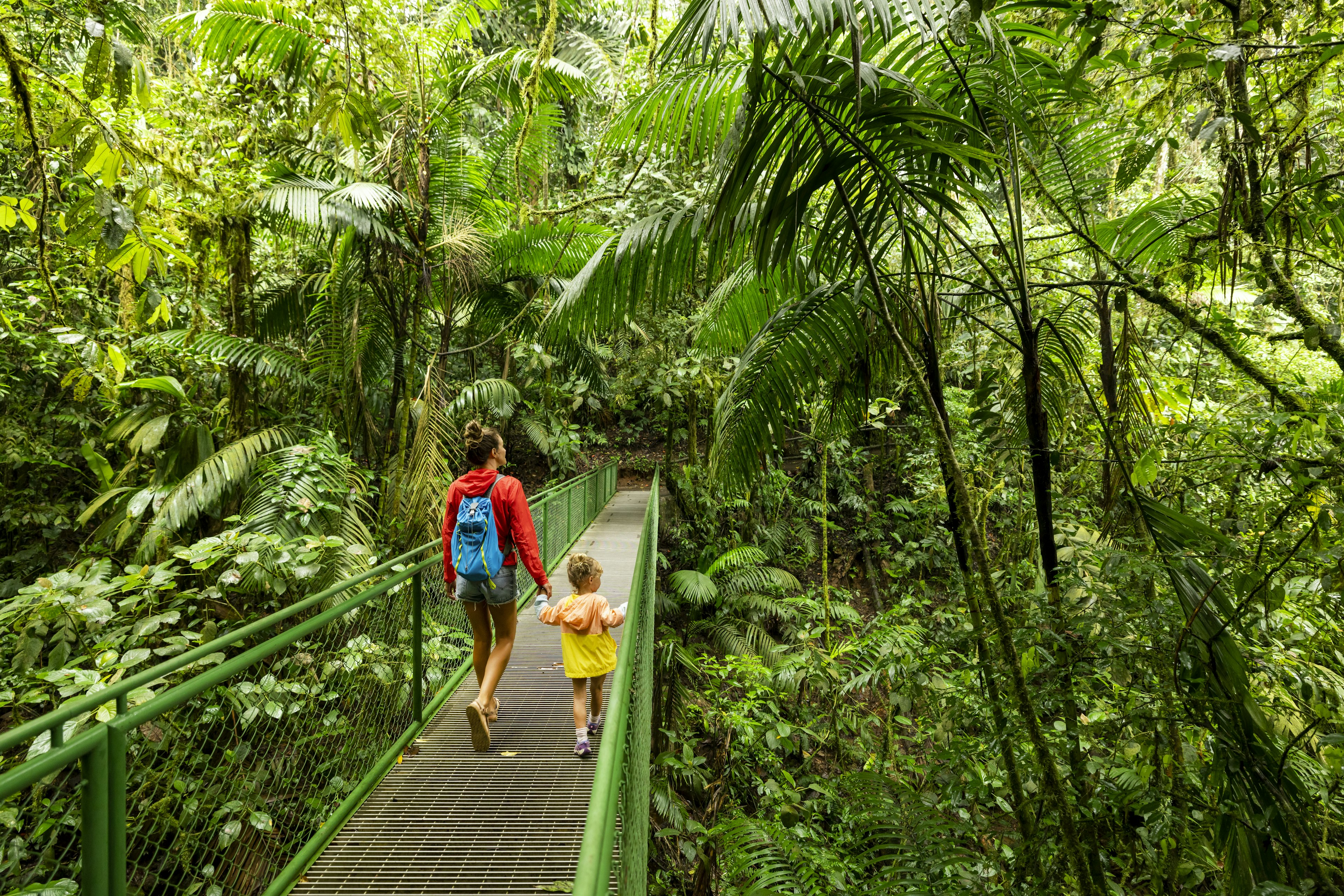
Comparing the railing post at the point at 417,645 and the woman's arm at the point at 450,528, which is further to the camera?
the railing post at the point at 417,645

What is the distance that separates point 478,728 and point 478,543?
978 millimetres

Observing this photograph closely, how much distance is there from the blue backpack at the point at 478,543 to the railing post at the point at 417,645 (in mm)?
486

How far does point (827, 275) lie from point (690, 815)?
17.6ft

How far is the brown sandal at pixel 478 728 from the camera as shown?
3371 millimetres

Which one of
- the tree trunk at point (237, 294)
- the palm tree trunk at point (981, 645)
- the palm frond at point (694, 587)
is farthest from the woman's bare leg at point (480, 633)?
the palm frond at point (694, 587)

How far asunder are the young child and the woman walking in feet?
0.55

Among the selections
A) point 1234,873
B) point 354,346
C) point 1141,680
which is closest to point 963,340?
point 1141,680

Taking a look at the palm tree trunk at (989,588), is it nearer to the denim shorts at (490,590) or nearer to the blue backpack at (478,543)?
the blue backpack at (478,543)

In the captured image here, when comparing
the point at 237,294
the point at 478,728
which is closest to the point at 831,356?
the point at 478,728

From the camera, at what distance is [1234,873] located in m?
1.72

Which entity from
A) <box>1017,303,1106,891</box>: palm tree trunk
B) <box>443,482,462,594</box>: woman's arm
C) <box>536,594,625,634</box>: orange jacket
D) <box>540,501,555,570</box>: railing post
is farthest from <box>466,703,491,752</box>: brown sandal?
<box>540,501,555,570</box>: railing post

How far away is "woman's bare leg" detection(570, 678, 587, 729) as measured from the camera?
3521mm

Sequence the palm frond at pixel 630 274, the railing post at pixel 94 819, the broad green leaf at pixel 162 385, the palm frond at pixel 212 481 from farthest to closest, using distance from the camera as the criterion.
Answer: the palm frond at pixel 212 481
the broad green leaf at pixel 162 385
the palm frond at pixel 630 274
the railing post at pixel 94 819

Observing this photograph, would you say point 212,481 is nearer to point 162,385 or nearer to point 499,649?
point 162,385
